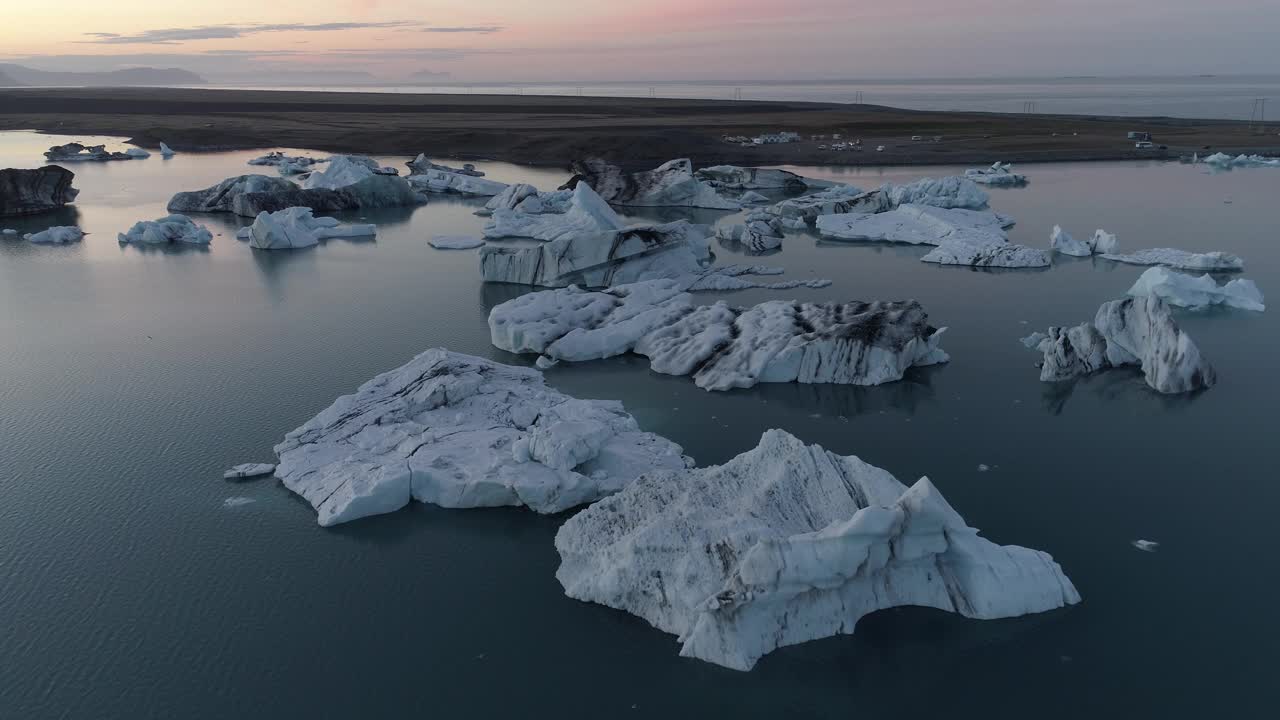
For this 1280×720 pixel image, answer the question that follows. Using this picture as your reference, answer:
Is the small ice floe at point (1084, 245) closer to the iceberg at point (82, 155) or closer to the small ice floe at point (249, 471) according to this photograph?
the small ice floe at point (249, 471)

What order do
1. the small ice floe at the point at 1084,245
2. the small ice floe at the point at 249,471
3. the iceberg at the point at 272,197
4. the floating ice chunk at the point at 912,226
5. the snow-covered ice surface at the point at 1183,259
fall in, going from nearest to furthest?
the small ice floe at the point at 249,471
the snow-covered ice surface at the point at 1183,259
the small ice floe at the point at 1084,245
the floating ice chunk at the point at 912,226
the iceberg at the point at 272,197

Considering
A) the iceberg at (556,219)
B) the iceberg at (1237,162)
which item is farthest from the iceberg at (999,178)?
the iceberg at (556,219)

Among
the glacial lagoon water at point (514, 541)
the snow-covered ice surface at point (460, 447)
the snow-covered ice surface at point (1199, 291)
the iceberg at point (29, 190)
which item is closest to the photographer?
the glacial lagoon water at point (514, 541)

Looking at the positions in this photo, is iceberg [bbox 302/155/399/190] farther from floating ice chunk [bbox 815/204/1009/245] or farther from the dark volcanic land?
floating ice chunk [bbox 815/204/1009/245]

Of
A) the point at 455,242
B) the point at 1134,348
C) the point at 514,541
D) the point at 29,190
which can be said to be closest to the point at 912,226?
the point at 1134,348

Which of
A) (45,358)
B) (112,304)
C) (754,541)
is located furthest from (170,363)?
(754,541)

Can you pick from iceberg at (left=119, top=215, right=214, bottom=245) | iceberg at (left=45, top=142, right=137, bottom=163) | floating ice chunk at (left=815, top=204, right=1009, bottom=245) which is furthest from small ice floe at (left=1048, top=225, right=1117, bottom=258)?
iceberg at (left=45, top=142, right=137, bottom=163)
